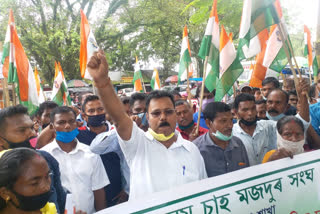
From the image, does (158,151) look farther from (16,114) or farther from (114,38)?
(114,38)

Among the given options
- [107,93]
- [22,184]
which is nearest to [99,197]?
[22,184]

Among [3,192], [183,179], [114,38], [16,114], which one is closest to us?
[3,192]

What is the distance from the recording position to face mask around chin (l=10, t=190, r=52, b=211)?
1457 mm

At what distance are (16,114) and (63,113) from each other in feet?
1.77

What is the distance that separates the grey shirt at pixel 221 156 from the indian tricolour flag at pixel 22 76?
243 centimetres

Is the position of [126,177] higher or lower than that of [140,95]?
lower

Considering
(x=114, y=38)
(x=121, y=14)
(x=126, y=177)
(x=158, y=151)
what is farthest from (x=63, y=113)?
(x=121, y=14)

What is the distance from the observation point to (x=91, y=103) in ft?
10.4

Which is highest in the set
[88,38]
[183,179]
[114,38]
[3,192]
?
[114,38]

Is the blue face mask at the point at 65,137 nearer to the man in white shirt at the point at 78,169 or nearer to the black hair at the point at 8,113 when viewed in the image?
the man in white shirt at the point at 78,169

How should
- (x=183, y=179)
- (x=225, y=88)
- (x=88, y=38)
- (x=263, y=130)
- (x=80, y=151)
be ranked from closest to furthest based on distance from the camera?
(x=183, y=179) < (x=80, y=151) < (x=263, y=130) < (x=225, y=88) < (x=88, y=38)

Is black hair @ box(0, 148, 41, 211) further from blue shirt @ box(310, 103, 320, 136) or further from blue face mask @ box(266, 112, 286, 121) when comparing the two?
blue shirt @ box(310, 103, 320, 136)

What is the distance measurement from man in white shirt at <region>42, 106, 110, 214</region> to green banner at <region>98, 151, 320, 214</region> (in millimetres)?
794

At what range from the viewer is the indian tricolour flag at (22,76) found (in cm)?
376
